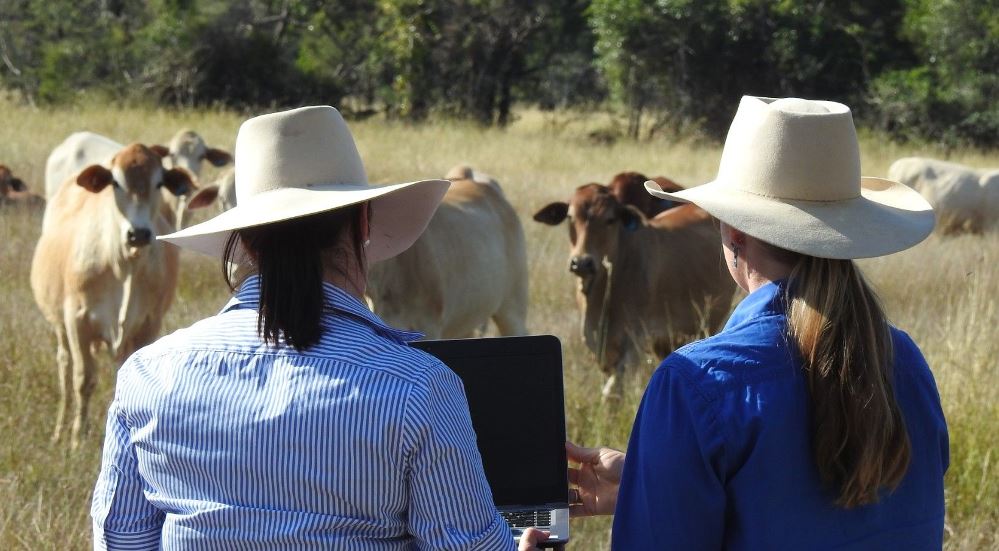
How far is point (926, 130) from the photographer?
2673 cm

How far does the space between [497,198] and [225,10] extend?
21.0 meters

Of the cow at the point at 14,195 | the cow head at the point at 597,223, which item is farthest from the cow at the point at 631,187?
the cow at the point at 14,195

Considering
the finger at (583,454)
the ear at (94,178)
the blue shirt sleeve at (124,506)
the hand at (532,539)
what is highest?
the blue shirt sleeve at (124,506)

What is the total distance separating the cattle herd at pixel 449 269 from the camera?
6.96m

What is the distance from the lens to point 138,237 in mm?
6855

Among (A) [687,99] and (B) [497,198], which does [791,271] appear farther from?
(A) [687,99]

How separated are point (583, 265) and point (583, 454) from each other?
16.1ft

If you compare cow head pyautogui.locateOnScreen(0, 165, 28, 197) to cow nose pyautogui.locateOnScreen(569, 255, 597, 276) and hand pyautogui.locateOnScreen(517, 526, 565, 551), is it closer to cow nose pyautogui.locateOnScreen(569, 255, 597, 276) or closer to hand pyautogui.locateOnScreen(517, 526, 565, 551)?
cow nose pyautogui.locateOnScreen(569, 255, 597, 276)

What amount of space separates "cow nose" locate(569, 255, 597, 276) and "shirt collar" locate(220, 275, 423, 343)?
5484mm

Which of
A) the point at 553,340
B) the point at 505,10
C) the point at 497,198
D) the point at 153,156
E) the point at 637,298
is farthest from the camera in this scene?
the point at 505,10

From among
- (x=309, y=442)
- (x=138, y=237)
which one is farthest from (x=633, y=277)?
(x=309, y=442)

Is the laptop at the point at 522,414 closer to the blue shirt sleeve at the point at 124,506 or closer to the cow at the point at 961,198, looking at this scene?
the blue shirt sleeve at the point at 124,506

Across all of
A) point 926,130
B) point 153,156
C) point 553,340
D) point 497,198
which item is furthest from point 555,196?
point 926,130

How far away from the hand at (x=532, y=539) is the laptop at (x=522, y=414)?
0.24 metres
